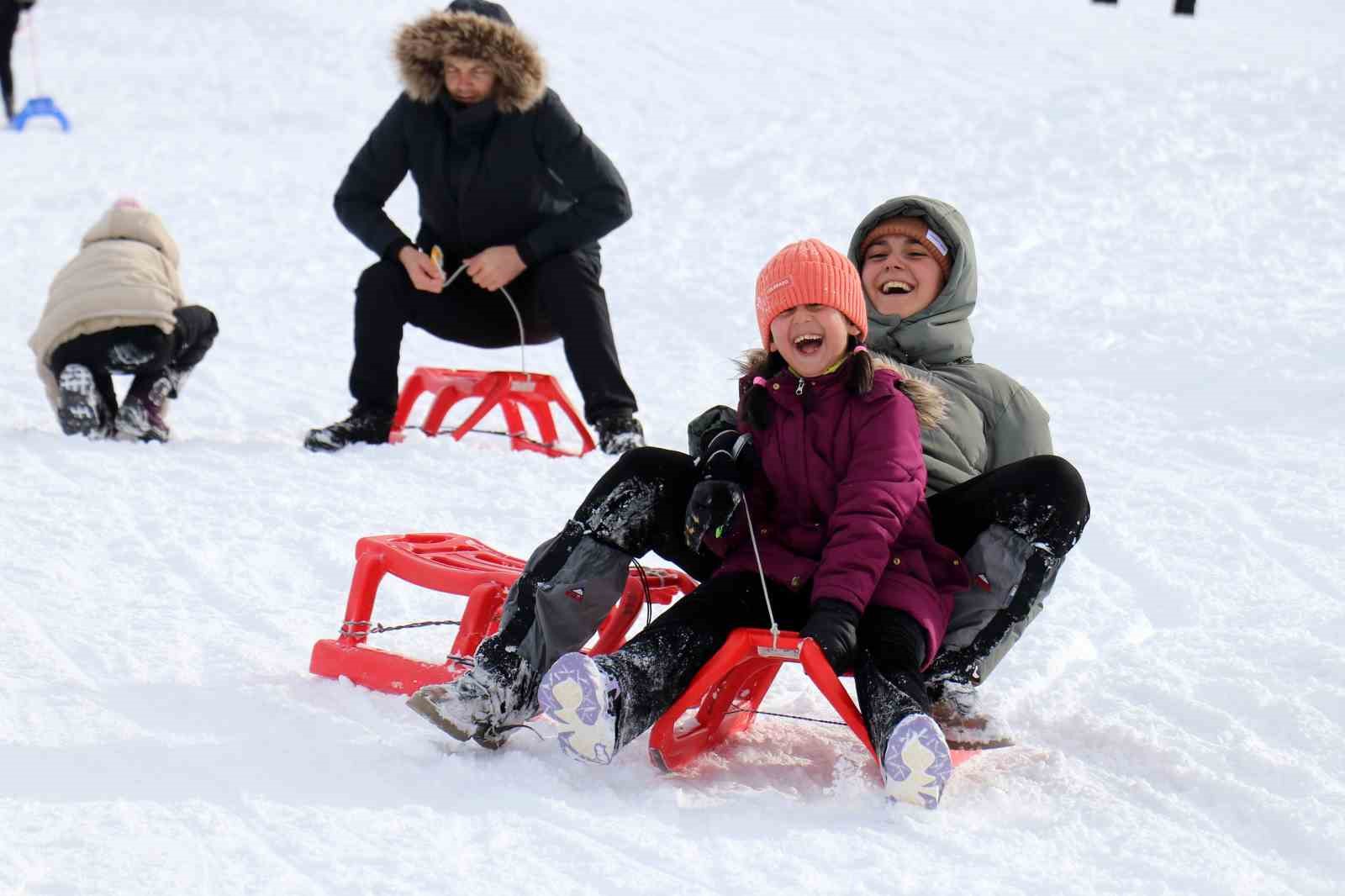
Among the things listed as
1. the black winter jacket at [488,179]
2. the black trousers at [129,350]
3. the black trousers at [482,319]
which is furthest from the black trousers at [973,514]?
the black trousers at [129,350]

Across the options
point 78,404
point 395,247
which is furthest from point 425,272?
point 78,404

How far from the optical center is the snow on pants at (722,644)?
7.45ft

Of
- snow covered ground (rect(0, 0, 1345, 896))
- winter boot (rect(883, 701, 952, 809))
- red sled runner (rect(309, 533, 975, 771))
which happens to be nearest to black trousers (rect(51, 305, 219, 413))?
snow covered ground (rect(0, 0, 1345, 896))

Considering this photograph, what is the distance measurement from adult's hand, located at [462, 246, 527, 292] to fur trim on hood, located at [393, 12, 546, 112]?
429 mm

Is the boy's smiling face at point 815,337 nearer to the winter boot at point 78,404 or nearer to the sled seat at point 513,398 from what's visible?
the sled seat at point 513,398

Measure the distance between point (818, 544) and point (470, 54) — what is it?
2602 mm

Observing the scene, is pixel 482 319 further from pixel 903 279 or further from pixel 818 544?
pixel 818 544

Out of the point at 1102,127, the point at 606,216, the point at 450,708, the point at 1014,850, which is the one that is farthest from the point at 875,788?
the point at 1102,127

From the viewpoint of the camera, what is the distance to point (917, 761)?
2.17 metres

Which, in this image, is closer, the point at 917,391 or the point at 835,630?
the point at 835,630

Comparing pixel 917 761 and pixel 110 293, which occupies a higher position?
pixel 110 293

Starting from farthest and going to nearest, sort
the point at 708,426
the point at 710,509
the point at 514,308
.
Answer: the point at 514,308 < the point at 708,426 < the point at 710,509

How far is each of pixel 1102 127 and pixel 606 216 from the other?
16.4 ft

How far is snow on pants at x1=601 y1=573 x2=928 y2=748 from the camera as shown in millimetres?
2270
